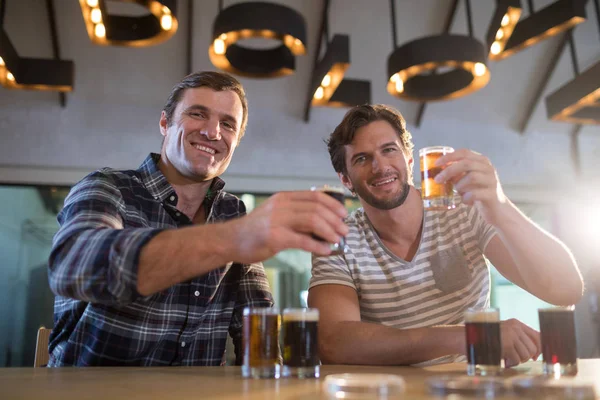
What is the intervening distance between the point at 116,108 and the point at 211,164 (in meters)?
4.16

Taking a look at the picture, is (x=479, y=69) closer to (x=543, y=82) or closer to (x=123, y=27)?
(x=123, y=27)

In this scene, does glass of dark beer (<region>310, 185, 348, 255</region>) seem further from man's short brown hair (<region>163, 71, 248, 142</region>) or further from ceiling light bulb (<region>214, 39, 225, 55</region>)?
ceiling light bulb (<region>214, 39, 225, 55</region>)

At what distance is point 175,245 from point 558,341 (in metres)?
0.94

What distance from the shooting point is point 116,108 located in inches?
225

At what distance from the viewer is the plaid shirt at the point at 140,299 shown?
1.42 m

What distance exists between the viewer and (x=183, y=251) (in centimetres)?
123

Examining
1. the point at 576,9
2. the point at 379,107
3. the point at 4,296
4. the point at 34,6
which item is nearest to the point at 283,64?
the point at 379,107

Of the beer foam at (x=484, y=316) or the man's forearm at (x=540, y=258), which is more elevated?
the man's forearm at (x=540, y=258)

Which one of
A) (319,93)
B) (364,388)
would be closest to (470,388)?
(364,388)

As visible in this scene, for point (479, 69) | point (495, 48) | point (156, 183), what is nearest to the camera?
point (156, 183)

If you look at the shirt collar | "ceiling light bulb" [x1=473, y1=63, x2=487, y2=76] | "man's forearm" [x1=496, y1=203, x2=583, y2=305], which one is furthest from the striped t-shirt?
"ceiling light bulb" [x1=473, y1=63, x2=487, y2=76]

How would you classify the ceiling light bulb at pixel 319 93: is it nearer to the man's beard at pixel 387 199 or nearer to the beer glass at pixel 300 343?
the man's beard at pixel 387 199

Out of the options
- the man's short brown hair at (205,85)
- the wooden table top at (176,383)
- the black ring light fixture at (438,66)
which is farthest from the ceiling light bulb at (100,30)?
the wooden table top at (176,383)

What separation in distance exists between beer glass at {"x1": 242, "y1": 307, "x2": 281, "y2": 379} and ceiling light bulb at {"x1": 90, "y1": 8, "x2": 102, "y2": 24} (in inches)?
87.9
